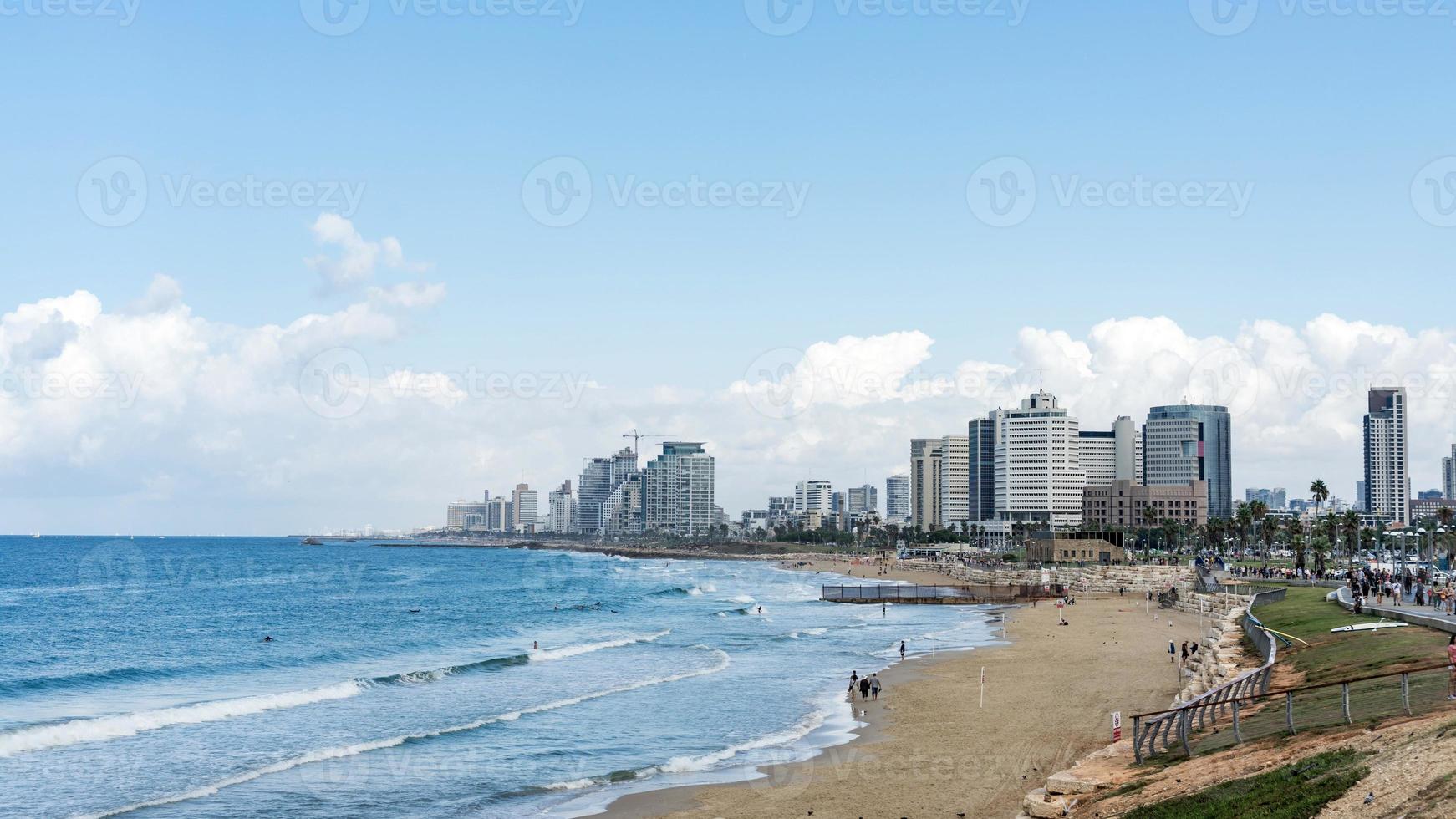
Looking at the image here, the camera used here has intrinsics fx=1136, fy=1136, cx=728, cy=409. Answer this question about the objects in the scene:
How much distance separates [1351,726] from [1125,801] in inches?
161

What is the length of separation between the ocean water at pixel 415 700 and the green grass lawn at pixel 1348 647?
48.1ft

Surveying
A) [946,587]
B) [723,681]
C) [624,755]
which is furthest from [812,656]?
[946,587]

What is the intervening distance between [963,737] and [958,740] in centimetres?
48

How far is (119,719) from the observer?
135ft

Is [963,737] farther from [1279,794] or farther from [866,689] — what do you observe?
[1279,794]

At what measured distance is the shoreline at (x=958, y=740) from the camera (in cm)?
2817

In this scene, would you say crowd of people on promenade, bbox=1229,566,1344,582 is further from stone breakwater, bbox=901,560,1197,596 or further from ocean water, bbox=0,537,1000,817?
ocean water, bbox=0,537,1000,817

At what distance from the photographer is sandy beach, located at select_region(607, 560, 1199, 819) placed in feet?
92.4

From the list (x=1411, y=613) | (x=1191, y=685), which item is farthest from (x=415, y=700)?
(x=1411, y=613)

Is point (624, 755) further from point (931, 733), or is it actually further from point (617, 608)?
point (617, 608)

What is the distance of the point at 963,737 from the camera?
37062 millimetres

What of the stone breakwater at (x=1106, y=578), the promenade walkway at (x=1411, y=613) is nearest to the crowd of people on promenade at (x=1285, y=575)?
the stone breakwater at (x=1106, y=578)

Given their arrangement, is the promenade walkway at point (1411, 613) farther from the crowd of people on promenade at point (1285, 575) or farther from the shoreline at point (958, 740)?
the crowd of people on promenade at point (1285, 575)

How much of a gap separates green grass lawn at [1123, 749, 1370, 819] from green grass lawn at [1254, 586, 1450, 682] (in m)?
9.83
